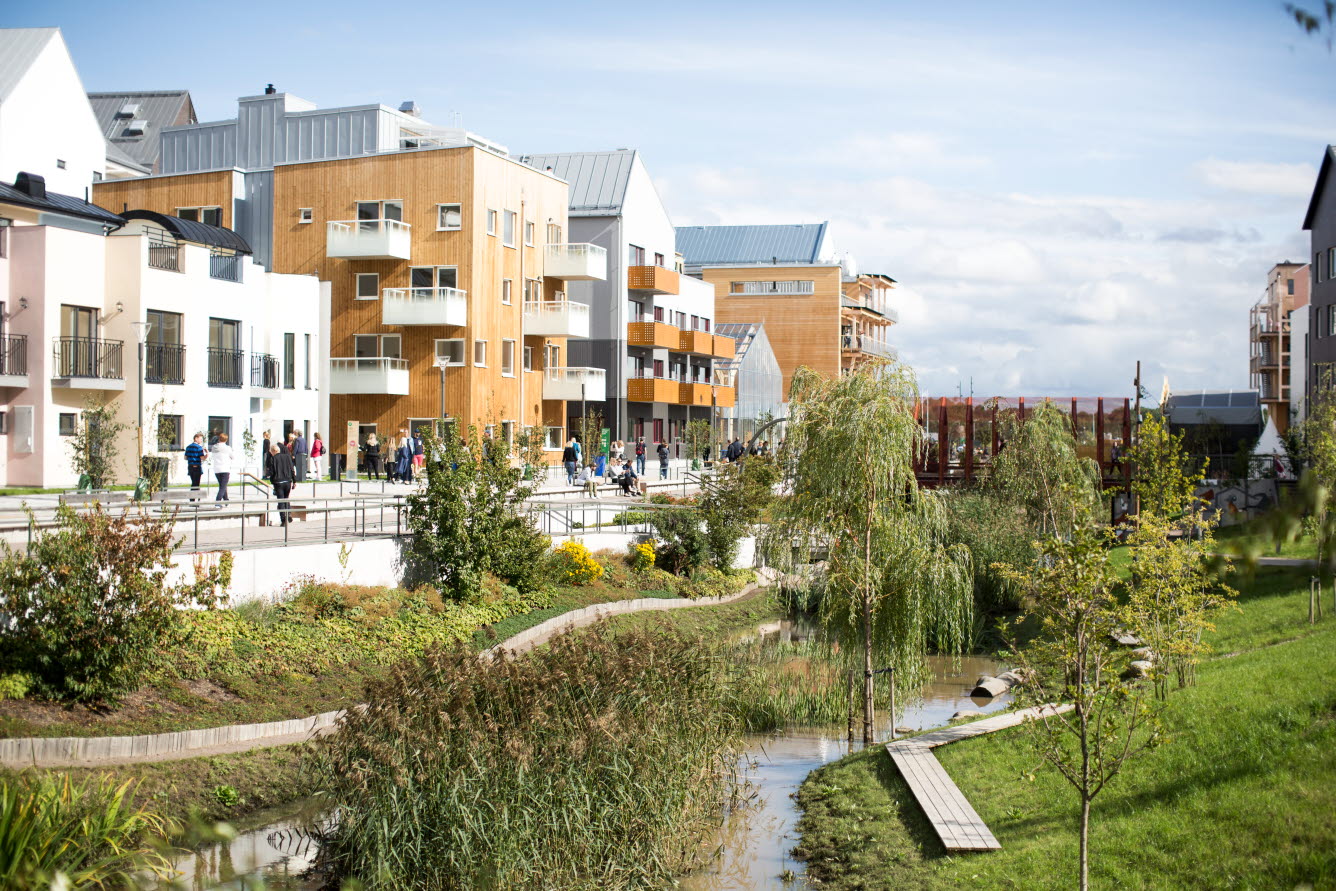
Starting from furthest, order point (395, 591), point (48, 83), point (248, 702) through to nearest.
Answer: point (48, 83) → point (395, 591) → point (248, 702)

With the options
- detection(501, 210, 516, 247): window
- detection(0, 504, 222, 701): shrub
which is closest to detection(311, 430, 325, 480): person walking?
detection(501, 210, 516, 247): window

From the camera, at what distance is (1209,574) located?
2.76m

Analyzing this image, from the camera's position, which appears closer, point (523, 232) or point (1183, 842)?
point (1183, 842)

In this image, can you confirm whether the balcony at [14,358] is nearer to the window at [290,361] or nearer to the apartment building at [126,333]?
the apartment building at [126,333]

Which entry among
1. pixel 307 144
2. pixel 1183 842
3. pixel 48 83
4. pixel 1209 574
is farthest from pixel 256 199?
pixel 1209 574

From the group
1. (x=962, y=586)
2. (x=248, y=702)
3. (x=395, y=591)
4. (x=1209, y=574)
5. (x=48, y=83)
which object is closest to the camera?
(x=1209, y=574)

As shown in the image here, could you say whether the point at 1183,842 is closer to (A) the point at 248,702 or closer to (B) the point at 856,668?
(B) the point at 856,668

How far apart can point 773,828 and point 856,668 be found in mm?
5830

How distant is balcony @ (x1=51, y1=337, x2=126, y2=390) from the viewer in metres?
32.6

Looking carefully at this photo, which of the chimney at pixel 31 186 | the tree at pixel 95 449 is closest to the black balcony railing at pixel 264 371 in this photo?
the chimney at pixel 31 186

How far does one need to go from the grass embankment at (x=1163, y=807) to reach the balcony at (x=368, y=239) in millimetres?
36291

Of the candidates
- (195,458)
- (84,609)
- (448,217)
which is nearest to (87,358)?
(195,458)

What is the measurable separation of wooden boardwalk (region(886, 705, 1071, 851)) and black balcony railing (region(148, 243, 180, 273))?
28.7 m

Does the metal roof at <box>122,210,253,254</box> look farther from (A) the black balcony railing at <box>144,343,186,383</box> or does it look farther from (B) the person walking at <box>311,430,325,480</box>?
(B) the person walking at <box>311,430,325,480</box>
